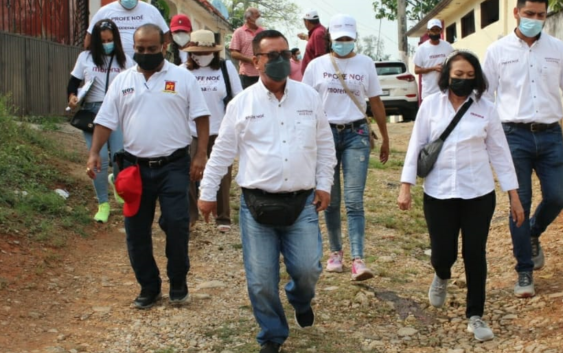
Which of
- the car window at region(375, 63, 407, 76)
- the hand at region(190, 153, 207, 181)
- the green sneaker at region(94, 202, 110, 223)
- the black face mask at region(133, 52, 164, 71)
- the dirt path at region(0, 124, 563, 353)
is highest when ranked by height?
the car window at region(375, 63, 407, 76)

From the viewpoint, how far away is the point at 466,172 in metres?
5.13

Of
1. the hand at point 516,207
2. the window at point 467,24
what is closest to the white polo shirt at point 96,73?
the hand at point 516,207

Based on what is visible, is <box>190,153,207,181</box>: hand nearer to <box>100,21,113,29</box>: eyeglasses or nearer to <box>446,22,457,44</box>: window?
<box>100,21,113,29</box>: eyeglasses

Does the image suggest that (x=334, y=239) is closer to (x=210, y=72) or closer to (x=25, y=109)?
(x=210, y=72)

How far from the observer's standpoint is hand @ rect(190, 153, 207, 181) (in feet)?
19.4

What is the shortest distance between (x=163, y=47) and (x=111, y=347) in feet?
7.08

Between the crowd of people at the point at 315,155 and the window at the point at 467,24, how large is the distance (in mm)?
20905

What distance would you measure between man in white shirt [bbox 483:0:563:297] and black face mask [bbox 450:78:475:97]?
35.1 inches

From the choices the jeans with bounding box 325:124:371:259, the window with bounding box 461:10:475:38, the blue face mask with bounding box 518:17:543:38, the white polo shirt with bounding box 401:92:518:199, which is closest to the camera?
the white polo shirt with bounding box 401:92:518:199

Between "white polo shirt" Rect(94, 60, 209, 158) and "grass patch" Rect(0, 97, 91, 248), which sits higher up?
"white polo shirt" Rect(94, 60, 209, 158)

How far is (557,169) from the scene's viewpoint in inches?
236

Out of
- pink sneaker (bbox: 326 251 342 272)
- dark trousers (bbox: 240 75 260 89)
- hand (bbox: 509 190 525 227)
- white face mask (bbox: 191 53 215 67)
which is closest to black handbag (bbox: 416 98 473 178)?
hand (bbox: 509 190 525 227)

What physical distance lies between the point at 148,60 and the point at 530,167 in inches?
111

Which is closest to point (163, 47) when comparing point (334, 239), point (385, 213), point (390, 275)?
point (334, 239)
